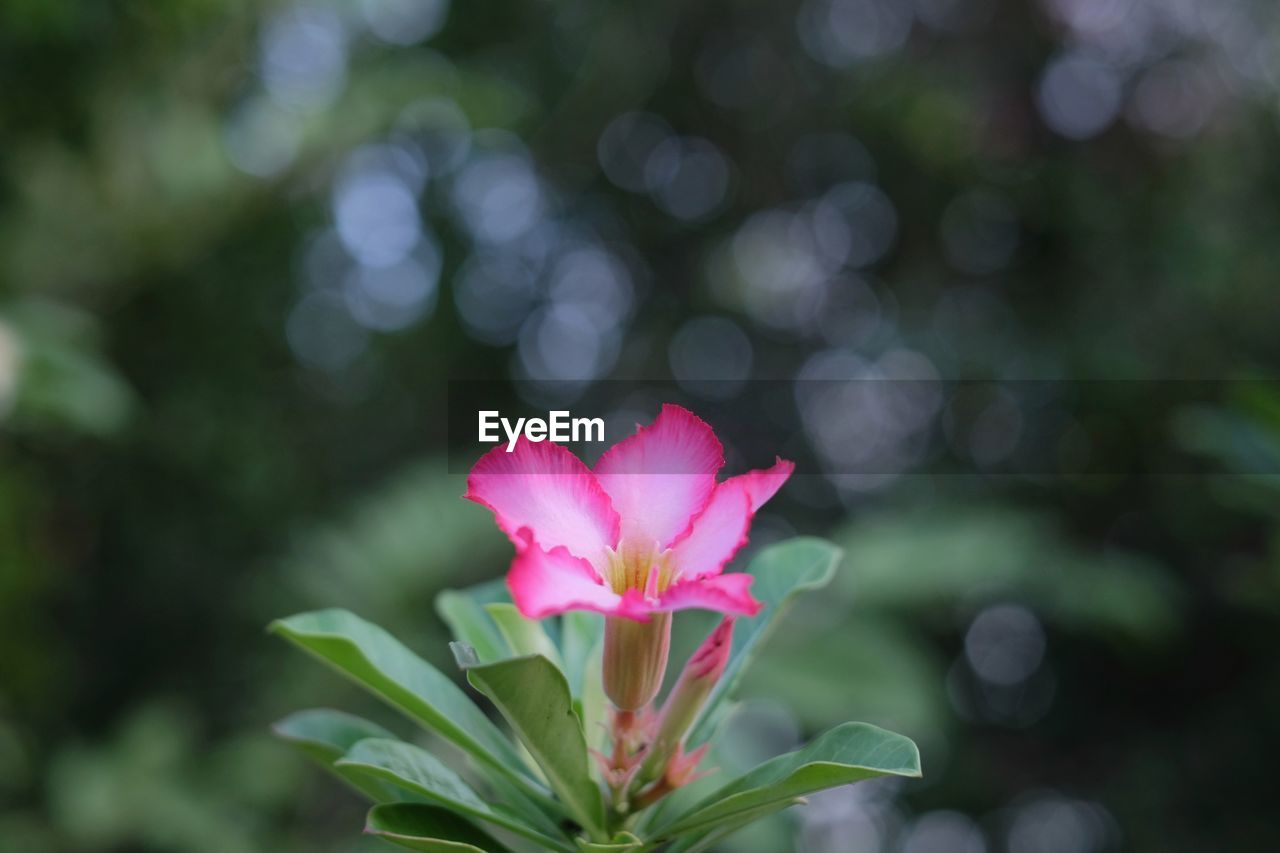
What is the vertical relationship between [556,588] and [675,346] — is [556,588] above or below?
below

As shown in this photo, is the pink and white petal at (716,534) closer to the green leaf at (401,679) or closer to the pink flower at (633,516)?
the pink flower at (633,516)

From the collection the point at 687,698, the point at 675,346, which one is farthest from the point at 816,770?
the point at 675,346

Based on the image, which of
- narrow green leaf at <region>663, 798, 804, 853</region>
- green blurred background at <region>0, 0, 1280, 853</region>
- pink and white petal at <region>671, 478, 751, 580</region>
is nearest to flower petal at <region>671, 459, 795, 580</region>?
pink and white petal at <region>671, 478, 751, 580</region>

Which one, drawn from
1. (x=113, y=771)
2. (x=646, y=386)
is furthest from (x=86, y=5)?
(x=646, y=386)

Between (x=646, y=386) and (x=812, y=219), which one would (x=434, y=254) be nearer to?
(x=646, y=386)

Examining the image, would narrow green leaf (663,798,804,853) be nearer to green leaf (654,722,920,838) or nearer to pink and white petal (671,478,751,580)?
green leaf (654,722,920,838)

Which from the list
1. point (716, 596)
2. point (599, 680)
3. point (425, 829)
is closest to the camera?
point (716, 596)

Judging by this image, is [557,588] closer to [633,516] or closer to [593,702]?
[633,516]
